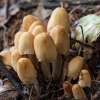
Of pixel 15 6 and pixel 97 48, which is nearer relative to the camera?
pixel 97 48

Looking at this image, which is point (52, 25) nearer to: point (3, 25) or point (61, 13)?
point (61, 13)

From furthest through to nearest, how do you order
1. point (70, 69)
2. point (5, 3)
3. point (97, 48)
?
point (5, 3)
point (97, 48)
point (70, 69)

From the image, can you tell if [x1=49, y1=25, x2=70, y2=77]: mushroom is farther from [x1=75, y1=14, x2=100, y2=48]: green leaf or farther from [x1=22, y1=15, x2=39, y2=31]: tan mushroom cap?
[x1=75, y1=14, x2=100, y2=48]: green leaf

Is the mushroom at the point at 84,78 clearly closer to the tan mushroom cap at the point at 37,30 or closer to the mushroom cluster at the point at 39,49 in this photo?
the mushroom cluster at the point at 39,49

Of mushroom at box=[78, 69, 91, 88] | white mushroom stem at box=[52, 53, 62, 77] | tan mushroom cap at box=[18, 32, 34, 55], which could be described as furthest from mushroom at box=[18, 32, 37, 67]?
mushroom at box=[78, 69, 91, 88]

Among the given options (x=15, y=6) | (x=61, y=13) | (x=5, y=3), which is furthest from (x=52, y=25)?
(x=5, y=3)

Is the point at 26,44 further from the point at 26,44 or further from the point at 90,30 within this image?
the point at 90,30

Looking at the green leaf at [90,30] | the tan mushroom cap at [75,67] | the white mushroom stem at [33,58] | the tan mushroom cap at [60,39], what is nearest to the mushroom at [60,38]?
the tan mushroom cap at [60,39]

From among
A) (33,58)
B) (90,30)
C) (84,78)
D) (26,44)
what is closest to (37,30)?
(26,44)
